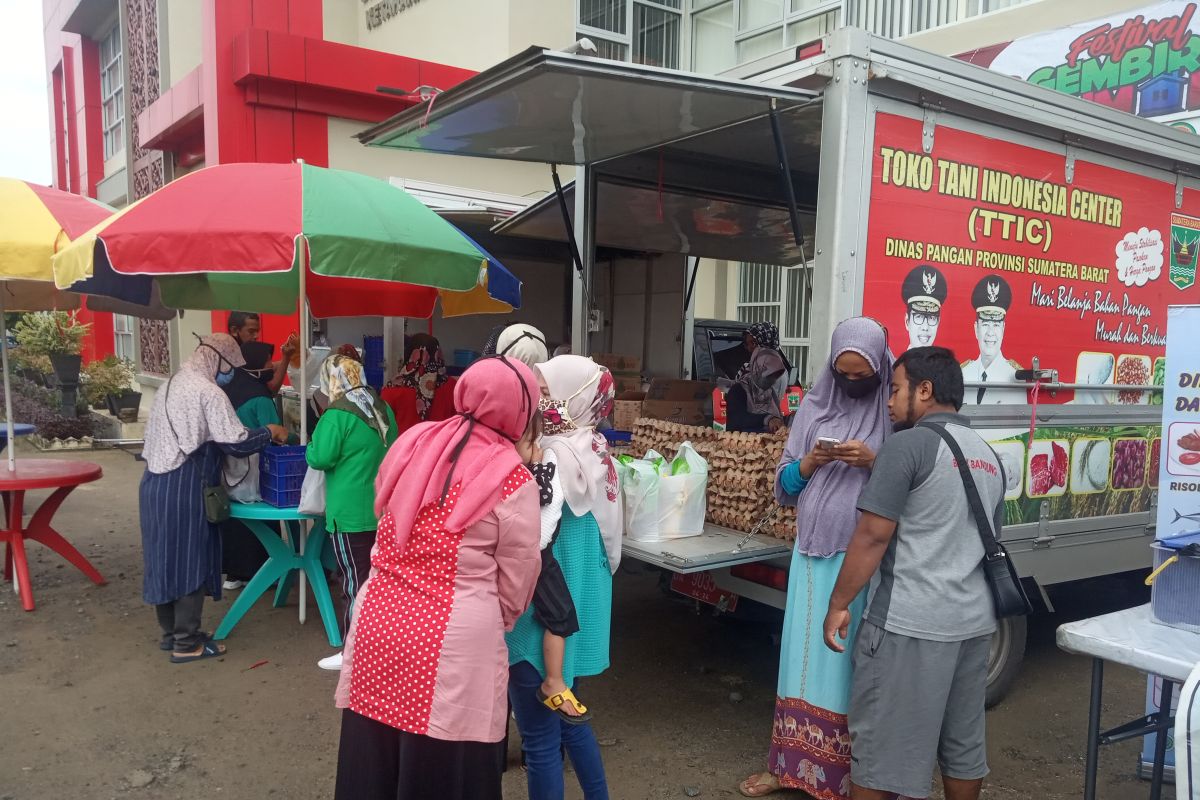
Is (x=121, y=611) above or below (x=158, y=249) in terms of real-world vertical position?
below

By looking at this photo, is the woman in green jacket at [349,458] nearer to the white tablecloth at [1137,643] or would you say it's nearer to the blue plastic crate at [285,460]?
the blue plastic crate at [285,460]

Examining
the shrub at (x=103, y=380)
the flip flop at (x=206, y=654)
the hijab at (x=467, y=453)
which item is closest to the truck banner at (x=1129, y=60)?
the hijab at (x=467, y=453)

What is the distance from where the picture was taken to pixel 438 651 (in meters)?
Result: 2.10

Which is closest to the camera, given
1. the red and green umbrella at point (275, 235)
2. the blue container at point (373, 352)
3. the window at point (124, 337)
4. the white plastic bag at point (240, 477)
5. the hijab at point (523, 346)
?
the hijab at point (523, 346)

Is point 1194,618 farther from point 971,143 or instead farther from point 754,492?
point 971,143

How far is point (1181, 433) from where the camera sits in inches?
110

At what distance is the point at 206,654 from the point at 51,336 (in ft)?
34.4

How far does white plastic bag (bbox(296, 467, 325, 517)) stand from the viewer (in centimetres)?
434

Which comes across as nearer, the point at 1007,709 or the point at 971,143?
the point at 971,143

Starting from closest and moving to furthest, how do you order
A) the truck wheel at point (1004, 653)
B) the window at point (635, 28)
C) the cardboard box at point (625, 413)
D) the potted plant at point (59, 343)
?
the truck wheel at point (1004, 653), the cardboard box at point (625, 413), the window at point (635, 28), the potted plant at point (59, 343)

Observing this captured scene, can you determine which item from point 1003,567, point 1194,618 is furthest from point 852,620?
point 1194,618

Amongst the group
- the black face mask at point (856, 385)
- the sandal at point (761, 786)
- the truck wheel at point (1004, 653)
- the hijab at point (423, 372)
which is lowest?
the sandal at point (761, 786)

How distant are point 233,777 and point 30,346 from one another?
1206 centimetres

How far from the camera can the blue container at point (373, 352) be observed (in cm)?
783
